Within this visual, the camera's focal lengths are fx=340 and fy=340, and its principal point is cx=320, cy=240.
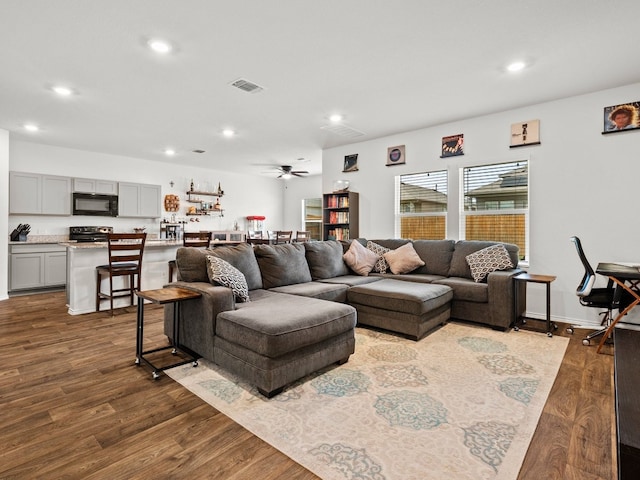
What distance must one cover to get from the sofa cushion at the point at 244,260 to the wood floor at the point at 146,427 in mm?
1158

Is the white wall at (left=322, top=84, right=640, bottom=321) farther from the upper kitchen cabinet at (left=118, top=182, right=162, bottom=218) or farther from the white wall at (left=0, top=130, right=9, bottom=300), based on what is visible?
the white wall at (left=0, top=130, right=9, bottom=300)

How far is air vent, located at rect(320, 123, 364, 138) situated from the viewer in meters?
5.18

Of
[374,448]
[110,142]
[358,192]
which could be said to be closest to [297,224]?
[358,192]

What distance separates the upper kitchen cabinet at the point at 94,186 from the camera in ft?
21.0

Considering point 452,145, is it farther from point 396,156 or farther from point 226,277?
point 226,277

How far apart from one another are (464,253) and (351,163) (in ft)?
8.99

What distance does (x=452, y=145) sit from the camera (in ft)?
16.4

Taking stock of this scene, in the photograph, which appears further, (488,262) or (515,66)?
(488,262)

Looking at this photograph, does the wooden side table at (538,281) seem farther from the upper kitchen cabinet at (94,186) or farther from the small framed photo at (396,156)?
the upper kitchen cabinet at (94,186)

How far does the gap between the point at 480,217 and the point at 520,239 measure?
594 millimetres

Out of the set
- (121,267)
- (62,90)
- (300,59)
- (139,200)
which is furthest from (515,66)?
(139,200)

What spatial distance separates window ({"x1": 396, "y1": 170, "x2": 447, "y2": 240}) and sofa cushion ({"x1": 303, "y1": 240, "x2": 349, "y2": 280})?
1.62 m

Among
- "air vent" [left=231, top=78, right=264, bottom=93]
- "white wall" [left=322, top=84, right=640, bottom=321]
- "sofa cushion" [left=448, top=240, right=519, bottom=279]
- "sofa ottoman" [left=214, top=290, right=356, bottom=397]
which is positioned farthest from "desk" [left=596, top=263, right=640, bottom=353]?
"air vent" [left=231, top=78, right=264, bottom=93]

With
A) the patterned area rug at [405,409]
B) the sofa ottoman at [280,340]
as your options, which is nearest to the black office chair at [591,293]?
the patterned area rug at [405,409]
